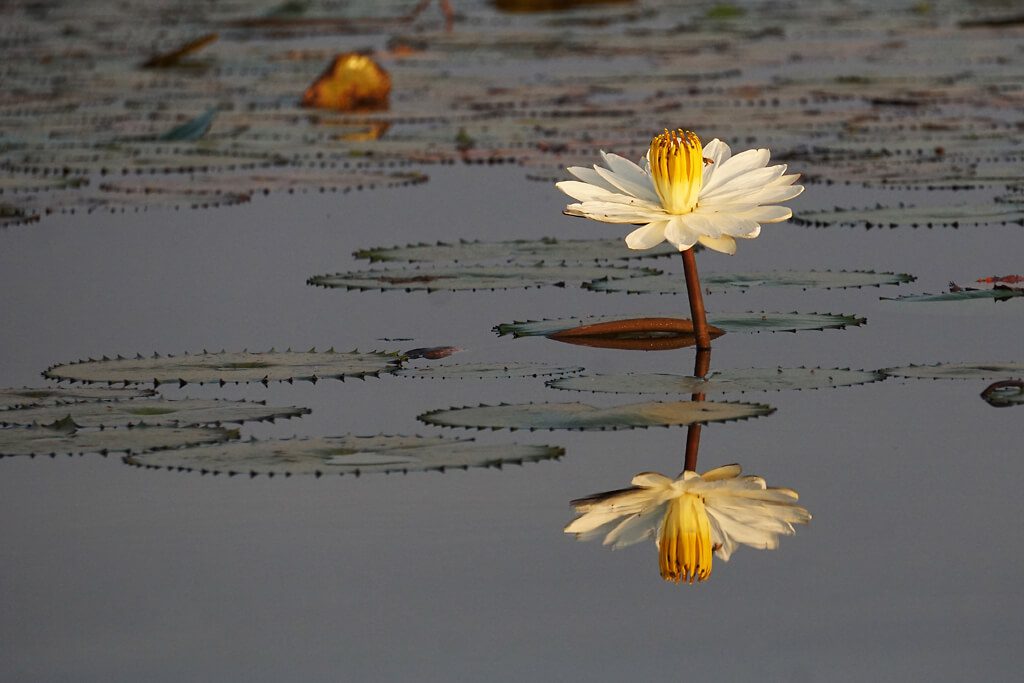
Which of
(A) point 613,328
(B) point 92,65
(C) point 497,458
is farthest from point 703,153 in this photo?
(B) point 92,65

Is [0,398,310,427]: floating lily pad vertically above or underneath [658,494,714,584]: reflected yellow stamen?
above

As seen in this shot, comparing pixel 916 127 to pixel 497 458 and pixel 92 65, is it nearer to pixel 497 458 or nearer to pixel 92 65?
pixel 497 458

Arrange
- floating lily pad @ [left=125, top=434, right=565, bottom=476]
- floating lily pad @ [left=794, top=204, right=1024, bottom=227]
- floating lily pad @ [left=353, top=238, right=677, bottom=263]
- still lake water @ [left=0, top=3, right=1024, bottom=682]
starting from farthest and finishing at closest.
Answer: floating lily pad @ [left=794, top=204, right=1024, bottom=227], floating lily pad @ [left=353, top=238, right=677, bottom=263], floating lily pad @ [left=125, top=434, right=565, bottom=476], still lake water @ [left=0, top=3, right=1024, bottom=682]

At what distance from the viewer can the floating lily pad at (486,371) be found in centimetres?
298

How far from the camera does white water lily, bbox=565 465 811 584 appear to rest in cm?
212

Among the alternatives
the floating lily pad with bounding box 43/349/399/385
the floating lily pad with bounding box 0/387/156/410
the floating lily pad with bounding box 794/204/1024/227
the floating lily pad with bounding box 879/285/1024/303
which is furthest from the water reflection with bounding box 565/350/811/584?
the floating lily pad with bounding box 794/204/1024/227

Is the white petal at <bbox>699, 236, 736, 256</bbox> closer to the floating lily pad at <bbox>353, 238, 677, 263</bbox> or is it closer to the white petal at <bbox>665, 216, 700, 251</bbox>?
the white petal at <bbox>665, 216, 700, 251</bbox>

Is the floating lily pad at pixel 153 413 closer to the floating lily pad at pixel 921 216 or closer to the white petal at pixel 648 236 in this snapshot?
the white petal at pixel 648 236

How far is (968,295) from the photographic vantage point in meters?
3.45

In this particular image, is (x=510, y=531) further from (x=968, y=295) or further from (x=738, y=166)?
(x=968, y=295)

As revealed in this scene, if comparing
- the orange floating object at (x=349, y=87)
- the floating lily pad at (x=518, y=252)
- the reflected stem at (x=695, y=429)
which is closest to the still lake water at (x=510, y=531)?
the reflected stem at (x=695, y=429)

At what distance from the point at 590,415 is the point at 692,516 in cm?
45

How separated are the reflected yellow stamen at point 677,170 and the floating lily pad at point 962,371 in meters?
0.43

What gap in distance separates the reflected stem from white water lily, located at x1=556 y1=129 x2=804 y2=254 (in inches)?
8.5
